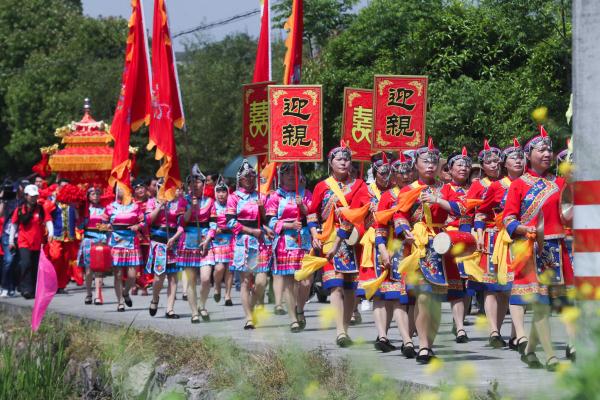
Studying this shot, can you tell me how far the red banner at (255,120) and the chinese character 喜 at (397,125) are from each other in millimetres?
1928

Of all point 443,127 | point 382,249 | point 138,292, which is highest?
point 443,127

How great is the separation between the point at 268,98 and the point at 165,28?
284 cm

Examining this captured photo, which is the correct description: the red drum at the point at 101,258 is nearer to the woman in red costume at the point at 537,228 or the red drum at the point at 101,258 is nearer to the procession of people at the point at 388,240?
the procession of people at the point at 388,240

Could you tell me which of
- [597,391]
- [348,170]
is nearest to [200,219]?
[348,170]

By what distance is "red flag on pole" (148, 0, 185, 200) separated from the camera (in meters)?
16.1

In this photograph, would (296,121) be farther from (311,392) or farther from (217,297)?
(311,392)

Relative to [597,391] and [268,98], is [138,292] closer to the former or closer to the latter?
[268,98]

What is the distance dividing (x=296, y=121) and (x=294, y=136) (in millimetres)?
173

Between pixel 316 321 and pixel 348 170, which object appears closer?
pixel 348 170

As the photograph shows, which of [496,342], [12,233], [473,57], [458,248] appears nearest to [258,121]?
[496,342]

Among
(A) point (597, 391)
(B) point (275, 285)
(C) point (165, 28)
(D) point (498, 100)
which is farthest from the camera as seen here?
(D) point (498, 100)

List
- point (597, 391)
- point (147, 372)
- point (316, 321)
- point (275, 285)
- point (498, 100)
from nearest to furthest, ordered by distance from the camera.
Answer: point (597, 391), point (147, 372), point (275, 285), point (316, 321), point (498, 100)

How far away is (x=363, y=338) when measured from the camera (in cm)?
712

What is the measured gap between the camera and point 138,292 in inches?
888
